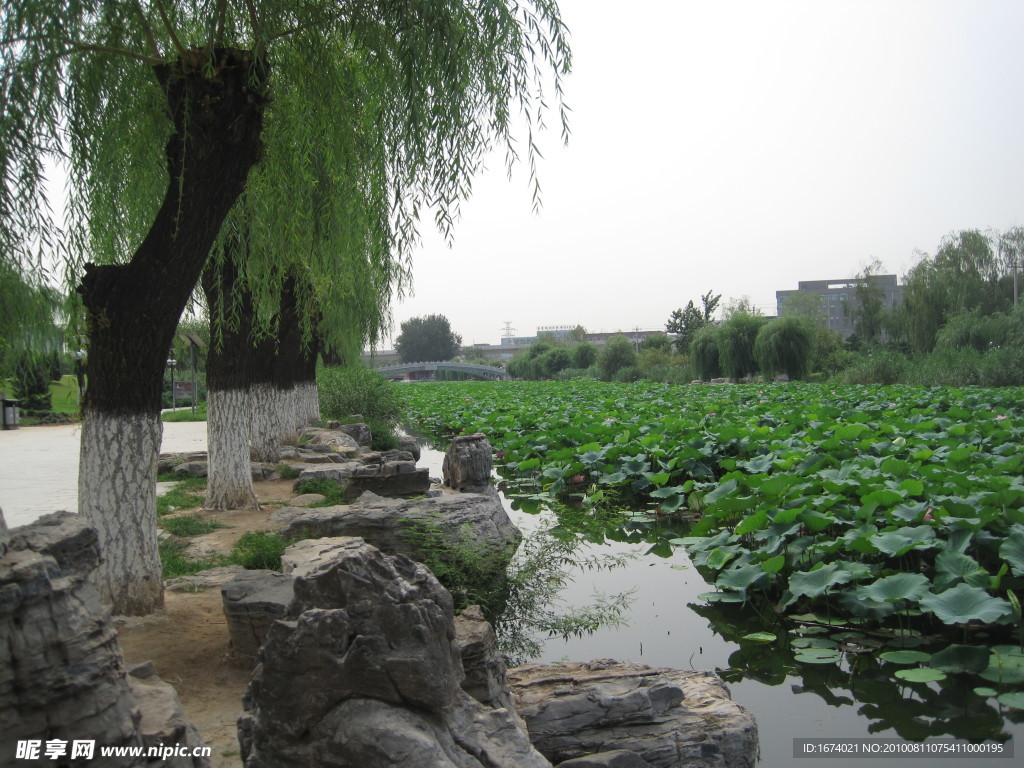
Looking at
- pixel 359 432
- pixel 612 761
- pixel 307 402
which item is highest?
pixel 307 402

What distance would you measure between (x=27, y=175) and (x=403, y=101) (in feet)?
6.04

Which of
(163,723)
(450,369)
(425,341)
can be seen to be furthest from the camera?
(425,341)

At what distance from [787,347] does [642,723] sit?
26613 millimetres

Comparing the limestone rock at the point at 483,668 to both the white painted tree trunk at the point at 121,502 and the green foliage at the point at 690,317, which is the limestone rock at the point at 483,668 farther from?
the green foliage at the point at 690,317

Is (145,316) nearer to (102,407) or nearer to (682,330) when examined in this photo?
(102,407)

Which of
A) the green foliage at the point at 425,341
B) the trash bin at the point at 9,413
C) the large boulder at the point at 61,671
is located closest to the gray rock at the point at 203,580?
the large boulder at the point at 61,671

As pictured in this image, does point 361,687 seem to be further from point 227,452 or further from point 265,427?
point 265,427

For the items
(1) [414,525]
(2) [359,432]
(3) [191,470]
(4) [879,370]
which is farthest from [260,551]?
(4) [879,370]

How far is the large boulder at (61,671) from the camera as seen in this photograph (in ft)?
5.61

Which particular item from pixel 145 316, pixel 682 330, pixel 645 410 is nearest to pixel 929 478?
pixel 145 316

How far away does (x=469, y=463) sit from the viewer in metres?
7.00

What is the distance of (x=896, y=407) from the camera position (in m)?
11.9

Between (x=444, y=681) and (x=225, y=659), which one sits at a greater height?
(x=444, y=681)

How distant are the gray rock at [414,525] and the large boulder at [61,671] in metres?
2.21
